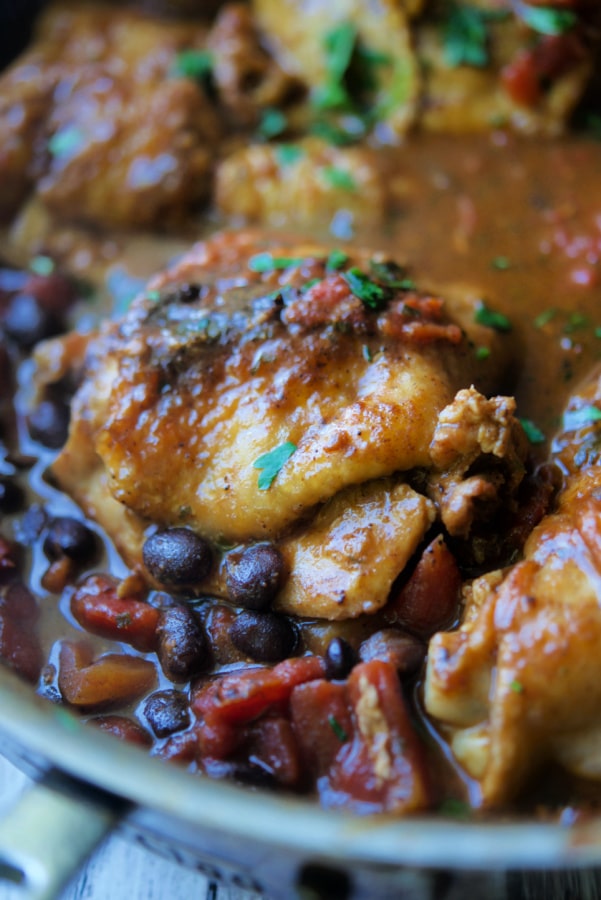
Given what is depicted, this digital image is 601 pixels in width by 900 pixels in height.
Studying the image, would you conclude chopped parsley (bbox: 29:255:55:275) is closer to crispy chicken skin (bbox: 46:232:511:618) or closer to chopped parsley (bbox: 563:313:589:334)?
crispy chicken skin (bbox: 46:232:511:618)

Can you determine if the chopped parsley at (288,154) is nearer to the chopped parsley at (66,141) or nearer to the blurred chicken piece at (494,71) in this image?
the blurred chicken piece at (494,71)

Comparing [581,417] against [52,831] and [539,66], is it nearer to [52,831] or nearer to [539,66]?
[539,66]

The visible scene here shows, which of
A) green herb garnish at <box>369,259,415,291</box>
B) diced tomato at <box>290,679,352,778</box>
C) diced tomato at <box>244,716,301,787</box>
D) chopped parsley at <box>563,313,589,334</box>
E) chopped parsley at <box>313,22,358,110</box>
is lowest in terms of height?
diced tomato at <box>244,716,301,787</box>

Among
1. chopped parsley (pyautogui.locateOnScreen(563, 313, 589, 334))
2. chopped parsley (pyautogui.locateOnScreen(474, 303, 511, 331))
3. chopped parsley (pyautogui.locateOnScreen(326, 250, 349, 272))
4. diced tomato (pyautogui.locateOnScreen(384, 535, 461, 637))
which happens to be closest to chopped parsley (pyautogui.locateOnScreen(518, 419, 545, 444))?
chopped parsley (pyautogui.locateOnScreen(474, 303, 511, 331))

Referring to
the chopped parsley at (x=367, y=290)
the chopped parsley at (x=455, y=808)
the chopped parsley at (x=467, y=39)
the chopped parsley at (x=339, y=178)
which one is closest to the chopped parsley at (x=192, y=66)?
the chopped parsley at (x=339, y=178)

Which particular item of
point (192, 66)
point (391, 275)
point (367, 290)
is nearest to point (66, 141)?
point (192, 66)

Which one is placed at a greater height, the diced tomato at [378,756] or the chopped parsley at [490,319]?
Answer: the chopped parsley at [490,319]
